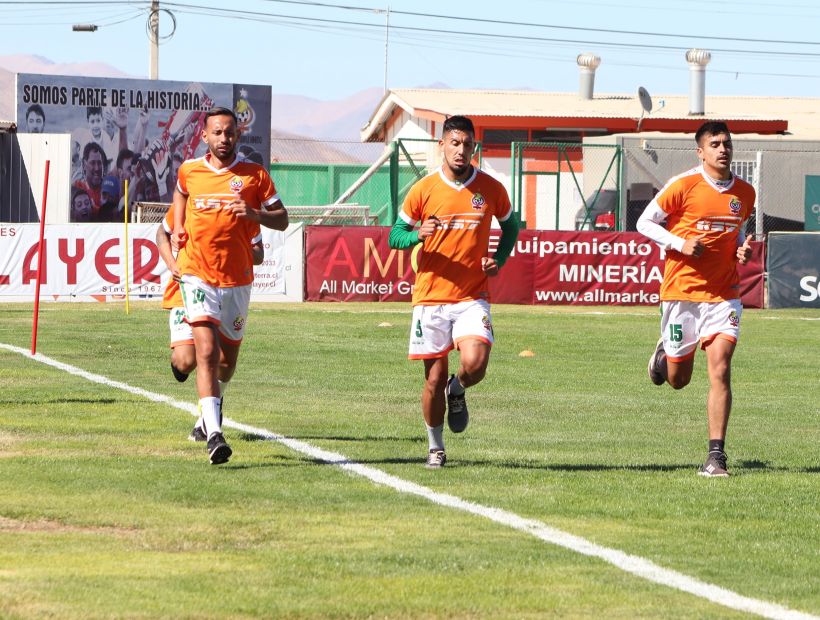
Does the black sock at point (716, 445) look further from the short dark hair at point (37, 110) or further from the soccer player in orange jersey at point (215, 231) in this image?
the short dark hair at point (37, 110)

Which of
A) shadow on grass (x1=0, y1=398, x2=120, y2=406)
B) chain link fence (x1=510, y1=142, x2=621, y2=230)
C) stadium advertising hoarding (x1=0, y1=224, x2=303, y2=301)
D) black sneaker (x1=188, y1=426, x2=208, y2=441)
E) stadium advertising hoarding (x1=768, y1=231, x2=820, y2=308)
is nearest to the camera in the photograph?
black sneaker (x1=188, y1=426, x2=208, y2=441)

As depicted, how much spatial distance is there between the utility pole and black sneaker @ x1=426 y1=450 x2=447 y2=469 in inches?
1682

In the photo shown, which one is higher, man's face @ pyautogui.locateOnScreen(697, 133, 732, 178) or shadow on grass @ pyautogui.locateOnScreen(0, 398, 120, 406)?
man's face @ pyautogui.locateOnScreen(697, 133, 732, 178)

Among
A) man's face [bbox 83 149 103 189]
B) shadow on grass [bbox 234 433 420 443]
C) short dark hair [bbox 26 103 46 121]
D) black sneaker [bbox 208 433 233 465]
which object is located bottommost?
shadow on grass [bbox 234 433 420 443]

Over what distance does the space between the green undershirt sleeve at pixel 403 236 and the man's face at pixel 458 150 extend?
444 millimetres

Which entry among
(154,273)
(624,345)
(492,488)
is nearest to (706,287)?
(492,488)

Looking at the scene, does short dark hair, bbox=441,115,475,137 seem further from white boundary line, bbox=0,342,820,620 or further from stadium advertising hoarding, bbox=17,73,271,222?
stadium advertising hoarding, bbox=17,73,271,222

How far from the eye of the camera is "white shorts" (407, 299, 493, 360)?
32.9 feet

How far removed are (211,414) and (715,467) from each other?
3052 millimetres

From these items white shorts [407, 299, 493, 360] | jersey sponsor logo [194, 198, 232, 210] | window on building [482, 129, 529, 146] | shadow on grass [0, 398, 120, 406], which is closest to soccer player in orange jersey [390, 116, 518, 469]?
white shorts [407, 299, 493, 360]

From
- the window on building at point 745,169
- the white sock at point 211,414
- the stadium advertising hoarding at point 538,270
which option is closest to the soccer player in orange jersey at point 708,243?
the white sock at point 211,414

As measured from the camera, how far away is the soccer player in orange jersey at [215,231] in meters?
10.2

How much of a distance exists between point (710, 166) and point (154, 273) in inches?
902

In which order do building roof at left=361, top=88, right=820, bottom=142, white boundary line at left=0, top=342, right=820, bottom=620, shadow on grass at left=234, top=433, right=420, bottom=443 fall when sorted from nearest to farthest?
white boundary line at left=0, top=342, right=820, bottom=620
shadow on grass at left=234, top=433, right=420, bottom=443
building roof at left=361, top=88, right=820, bottom=142
